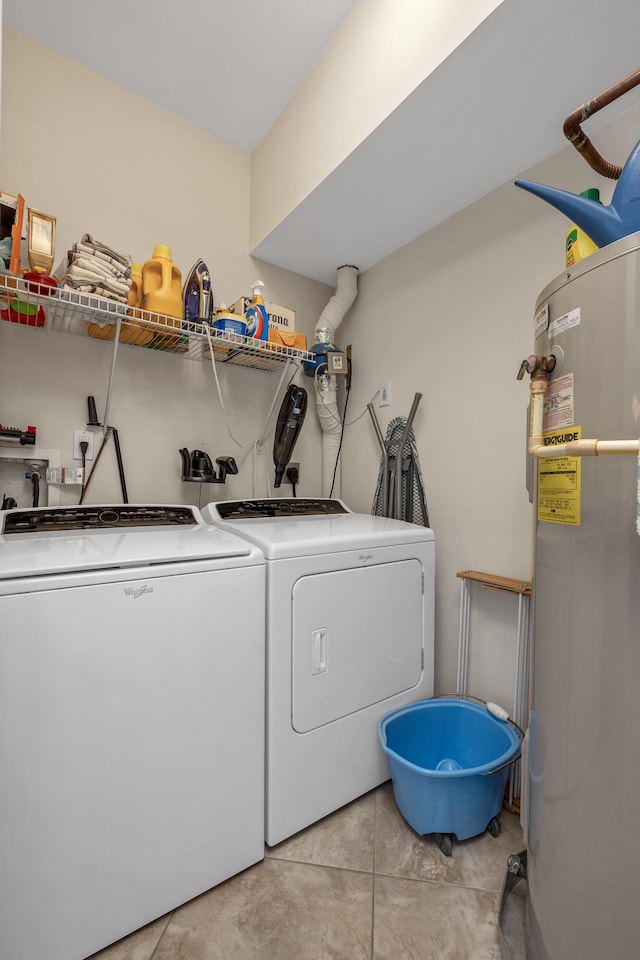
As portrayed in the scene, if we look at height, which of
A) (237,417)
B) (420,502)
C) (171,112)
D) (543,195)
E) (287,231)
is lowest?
(420,502)

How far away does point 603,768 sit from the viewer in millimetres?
802

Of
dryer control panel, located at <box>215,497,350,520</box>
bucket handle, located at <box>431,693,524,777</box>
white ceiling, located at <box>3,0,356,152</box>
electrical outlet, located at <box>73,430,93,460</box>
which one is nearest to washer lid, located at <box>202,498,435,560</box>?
dryer control panel, located at <box>215,497,350,520</box>

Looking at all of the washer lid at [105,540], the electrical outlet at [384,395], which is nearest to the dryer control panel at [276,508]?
the washer lid at [105,540]

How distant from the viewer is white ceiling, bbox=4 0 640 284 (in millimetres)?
1232

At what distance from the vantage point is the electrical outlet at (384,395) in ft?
7.72

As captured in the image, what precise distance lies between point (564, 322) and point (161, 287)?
1.49 metres

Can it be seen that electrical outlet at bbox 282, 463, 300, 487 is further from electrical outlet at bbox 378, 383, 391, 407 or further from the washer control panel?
the washer control panel

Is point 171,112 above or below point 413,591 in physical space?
above

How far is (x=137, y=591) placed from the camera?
1130mm

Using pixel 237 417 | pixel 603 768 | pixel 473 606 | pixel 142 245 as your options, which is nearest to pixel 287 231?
pixel 142 245

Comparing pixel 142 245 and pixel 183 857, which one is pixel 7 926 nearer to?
pixel 183 857

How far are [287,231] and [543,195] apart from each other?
149 cm

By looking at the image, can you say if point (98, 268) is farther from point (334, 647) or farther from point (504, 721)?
point (504, 721)

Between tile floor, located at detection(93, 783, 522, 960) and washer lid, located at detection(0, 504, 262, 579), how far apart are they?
38.6 inches
